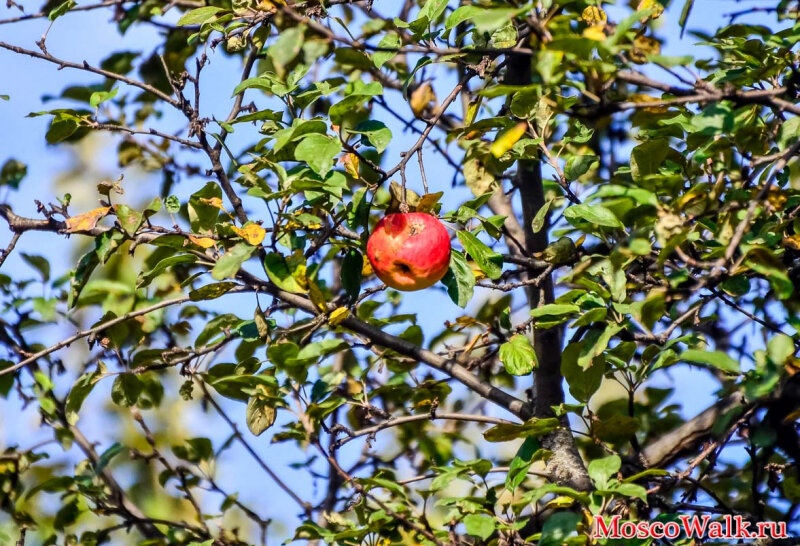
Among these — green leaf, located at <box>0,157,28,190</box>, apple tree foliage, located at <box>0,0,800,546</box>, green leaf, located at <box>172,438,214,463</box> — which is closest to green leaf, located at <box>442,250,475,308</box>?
apple tree foliage, located at <box>0,0,800,546</box>

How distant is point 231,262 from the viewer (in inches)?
69.0

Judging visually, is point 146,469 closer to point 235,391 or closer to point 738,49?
point 235,391

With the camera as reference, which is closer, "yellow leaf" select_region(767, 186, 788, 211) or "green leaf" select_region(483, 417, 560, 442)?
"green leaf" select_region(483, 417, 560, 442)

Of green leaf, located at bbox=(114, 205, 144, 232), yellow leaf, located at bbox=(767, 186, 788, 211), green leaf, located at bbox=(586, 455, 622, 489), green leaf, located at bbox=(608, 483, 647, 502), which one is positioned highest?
Result: yellow leaf, located at bbox=(767, 186, 788, 211)

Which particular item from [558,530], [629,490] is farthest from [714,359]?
[558,530]

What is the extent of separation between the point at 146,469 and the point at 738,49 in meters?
4.78

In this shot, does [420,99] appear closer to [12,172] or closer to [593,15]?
[593,15]

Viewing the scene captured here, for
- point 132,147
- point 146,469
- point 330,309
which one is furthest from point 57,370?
point 146,469

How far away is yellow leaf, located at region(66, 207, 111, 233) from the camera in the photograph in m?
1.98

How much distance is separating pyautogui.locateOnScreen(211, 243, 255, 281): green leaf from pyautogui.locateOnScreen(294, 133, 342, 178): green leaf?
0.73 ft

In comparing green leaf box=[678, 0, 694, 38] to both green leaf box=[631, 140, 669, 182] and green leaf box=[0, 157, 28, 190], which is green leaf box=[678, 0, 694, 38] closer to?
green leaf box=[631, 140, 669, 182]

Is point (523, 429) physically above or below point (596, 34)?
below

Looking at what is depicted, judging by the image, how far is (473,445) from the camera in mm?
3240

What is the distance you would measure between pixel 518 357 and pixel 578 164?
50 centimetres
